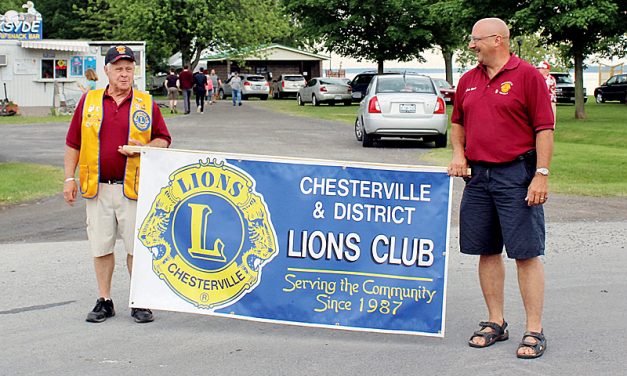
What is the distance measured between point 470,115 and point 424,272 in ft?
3.36

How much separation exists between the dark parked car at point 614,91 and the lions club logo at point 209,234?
47.8 metres

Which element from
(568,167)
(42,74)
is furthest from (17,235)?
(42,74)

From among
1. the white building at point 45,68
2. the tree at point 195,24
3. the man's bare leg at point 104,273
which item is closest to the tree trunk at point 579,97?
the white building at point 45,68

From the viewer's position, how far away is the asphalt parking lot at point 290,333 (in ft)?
18.4

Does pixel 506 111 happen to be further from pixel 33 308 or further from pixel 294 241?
pixel 33 308

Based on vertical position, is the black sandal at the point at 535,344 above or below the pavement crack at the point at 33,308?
above

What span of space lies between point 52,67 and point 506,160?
38466 millimetres

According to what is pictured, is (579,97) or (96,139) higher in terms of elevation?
(579,97)

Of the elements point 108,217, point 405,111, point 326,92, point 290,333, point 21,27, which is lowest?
point 290,333

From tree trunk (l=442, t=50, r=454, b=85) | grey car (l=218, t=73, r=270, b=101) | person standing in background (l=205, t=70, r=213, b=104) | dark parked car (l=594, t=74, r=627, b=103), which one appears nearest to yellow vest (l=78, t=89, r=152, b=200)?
person standing in background (l=205, t=70, r=213, b=104)

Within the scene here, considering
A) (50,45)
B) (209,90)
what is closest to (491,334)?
(50,45)

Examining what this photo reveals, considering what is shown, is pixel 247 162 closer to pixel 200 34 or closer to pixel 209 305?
pixel 209 305

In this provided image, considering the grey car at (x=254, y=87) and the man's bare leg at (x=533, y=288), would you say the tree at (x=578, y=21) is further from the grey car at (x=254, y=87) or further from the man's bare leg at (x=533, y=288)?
the grey car at (x=254, y=87)

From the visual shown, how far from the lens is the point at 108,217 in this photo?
6.69 meters
